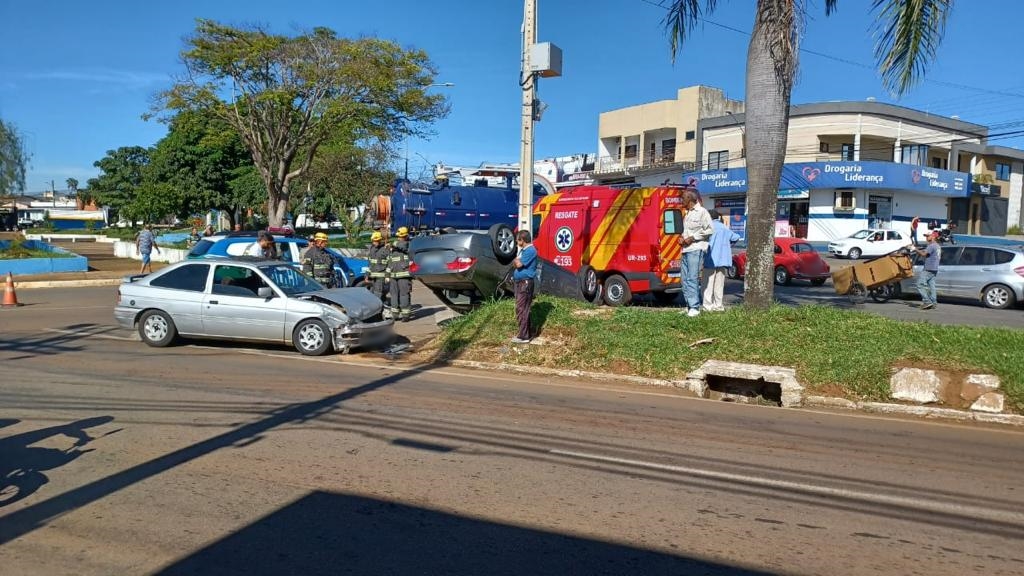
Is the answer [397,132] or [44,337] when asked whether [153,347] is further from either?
[397,132]

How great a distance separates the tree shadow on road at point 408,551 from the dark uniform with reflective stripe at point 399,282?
32.8ft

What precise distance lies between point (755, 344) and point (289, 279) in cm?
712

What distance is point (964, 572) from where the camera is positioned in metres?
4.13

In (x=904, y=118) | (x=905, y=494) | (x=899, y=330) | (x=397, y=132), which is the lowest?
(x=905, y=494)

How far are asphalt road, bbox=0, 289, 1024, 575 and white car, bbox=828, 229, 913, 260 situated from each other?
29.7 metres

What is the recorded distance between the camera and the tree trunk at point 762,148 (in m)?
10.6

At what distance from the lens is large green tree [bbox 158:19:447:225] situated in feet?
101

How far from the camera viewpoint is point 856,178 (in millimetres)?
41031

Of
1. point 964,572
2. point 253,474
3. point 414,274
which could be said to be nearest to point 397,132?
point 414,274

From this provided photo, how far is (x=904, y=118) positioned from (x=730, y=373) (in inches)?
1660

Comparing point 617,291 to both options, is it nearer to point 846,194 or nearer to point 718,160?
point 846,194

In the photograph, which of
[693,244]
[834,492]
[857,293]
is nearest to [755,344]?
[693,244]

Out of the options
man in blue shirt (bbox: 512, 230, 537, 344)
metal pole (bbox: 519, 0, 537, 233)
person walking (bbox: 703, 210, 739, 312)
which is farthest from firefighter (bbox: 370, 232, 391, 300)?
person walking (bbox: 703, 210, 739, 312)

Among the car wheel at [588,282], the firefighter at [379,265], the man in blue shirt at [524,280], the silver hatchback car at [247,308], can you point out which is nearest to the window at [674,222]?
the man in blue shirt at [524,280]
